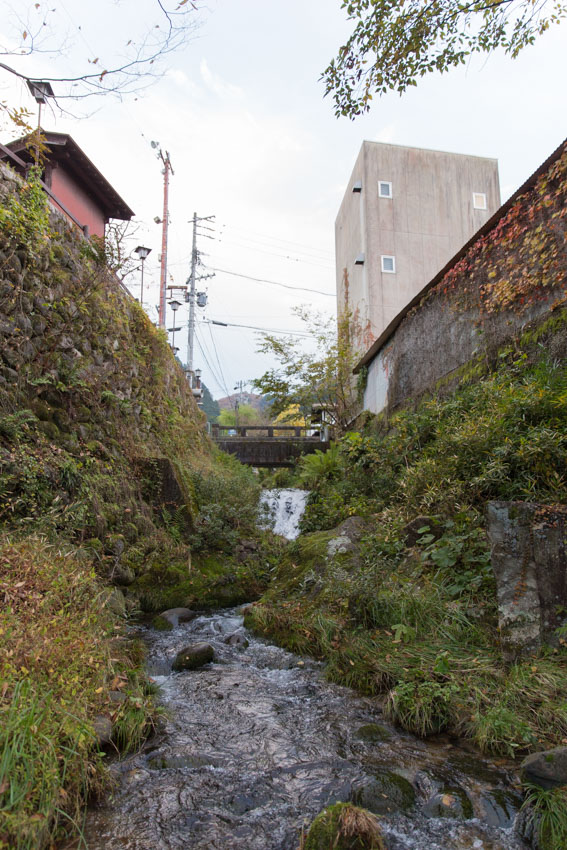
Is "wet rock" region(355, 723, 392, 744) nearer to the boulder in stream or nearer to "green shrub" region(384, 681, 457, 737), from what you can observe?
"green shrub" region(384, 681, 457, 737)

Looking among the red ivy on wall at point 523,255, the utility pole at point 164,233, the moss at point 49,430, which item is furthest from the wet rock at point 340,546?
the utility pole at point 164,233

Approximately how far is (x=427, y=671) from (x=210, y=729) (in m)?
2.04

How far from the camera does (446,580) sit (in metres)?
5.93

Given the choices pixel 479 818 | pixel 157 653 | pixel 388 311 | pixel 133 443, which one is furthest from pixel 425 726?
pixel 388 311

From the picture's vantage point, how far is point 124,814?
3.07m

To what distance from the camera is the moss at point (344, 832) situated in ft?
9.05

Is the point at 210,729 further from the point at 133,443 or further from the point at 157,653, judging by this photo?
the point at 133,443

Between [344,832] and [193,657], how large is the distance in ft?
11.3

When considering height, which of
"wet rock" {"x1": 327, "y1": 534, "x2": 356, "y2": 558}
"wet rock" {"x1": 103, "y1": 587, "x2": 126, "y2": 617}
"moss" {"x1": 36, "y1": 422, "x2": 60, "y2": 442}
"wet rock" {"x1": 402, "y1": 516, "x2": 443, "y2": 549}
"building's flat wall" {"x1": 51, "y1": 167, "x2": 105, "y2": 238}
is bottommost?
"wet rock" {"x1": 103, "y1": 587, "x2": 126, "y2": 617}

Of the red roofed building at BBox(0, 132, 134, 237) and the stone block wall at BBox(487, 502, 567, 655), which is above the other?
the red roofed building at BBox(0, 132, 134, 237)

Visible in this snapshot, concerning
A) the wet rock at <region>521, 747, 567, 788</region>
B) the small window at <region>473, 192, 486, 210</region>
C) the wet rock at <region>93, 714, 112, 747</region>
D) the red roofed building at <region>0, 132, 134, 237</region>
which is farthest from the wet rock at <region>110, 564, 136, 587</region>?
the small window at <region>473, 192, 486, 210</region>

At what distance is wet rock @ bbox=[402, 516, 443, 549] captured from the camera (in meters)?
6.87

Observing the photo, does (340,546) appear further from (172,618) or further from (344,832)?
(344,832)

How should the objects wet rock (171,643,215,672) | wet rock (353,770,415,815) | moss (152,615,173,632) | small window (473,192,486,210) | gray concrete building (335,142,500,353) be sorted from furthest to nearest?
1. small window (473,192,486,210)
2. gray concrete building (335,142,500,353)
3. moss (152,615,173,632)
4. wet rock (171,643,215,672)
5. wet rock (353,770,415,815)
